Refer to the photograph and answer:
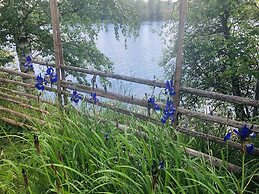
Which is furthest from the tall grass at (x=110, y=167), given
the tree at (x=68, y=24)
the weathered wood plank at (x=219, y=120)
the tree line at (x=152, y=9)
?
the tree line at (x=152, y=9)

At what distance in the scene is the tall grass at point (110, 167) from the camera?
56.2 inches

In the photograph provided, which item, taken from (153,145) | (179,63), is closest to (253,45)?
(179,63)

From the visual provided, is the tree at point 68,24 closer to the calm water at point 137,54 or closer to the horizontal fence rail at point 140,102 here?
the horizontal fence rail at point 140,102

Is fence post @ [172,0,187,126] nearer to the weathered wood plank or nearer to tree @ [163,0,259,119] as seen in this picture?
the weathered wood plank

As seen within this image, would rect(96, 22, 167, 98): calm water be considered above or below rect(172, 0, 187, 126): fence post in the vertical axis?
below

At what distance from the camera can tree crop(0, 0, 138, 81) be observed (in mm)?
4898

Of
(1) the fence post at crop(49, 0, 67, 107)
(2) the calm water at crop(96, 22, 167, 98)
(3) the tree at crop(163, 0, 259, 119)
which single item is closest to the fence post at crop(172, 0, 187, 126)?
(1) the fence post at crop(49, 0, 67, 107)

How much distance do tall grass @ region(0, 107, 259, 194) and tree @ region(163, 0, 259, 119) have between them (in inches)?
112

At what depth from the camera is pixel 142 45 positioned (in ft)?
35.6

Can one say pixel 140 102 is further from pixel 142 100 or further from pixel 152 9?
pixel 152 9

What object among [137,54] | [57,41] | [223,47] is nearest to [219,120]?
[57,41]

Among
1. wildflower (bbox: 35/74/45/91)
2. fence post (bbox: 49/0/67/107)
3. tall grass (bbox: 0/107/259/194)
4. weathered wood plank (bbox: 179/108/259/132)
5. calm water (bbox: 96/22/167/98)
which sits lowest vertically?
calm water (bbox: 96/22/167/98)

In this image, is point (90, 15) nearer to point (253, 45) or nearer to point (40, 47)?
point (40, 47)

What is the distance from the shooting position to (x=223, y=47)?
468 cm
